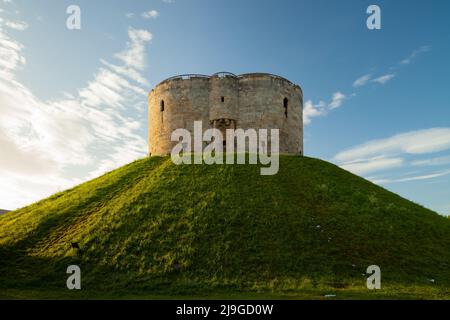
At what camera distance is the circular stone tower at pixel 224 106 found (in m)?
34.6

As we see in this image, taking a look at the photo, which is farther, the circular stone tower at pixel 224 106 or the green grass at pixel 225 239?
the circular stone tower at pixel 224 106

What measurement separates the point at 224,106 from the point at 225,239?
18905 millimetres

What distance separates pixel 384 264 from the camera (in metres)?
16.8

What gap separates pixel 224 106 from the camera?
34531 millimetres

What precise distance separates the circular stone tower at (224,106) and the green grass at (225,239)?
8661mm

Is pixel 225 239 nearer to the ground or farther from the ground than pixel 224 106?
nearer to the ground

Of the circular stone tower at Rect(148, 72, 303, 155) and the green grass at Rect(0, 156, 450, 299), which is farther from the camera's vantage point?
the circular stone tower at Rect(148, 72, 303, 155)

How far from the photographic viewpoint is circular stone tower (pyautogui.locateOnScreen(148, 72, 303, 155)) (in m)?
34.6

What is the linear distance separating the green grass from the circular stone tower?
866 centimetres

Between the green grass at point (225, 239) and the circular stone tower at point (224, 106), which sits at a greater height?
the circular stone tower at point (224, 106)

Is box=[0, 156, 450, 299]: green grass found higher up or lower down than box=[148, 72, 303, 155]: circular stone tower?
lower down
